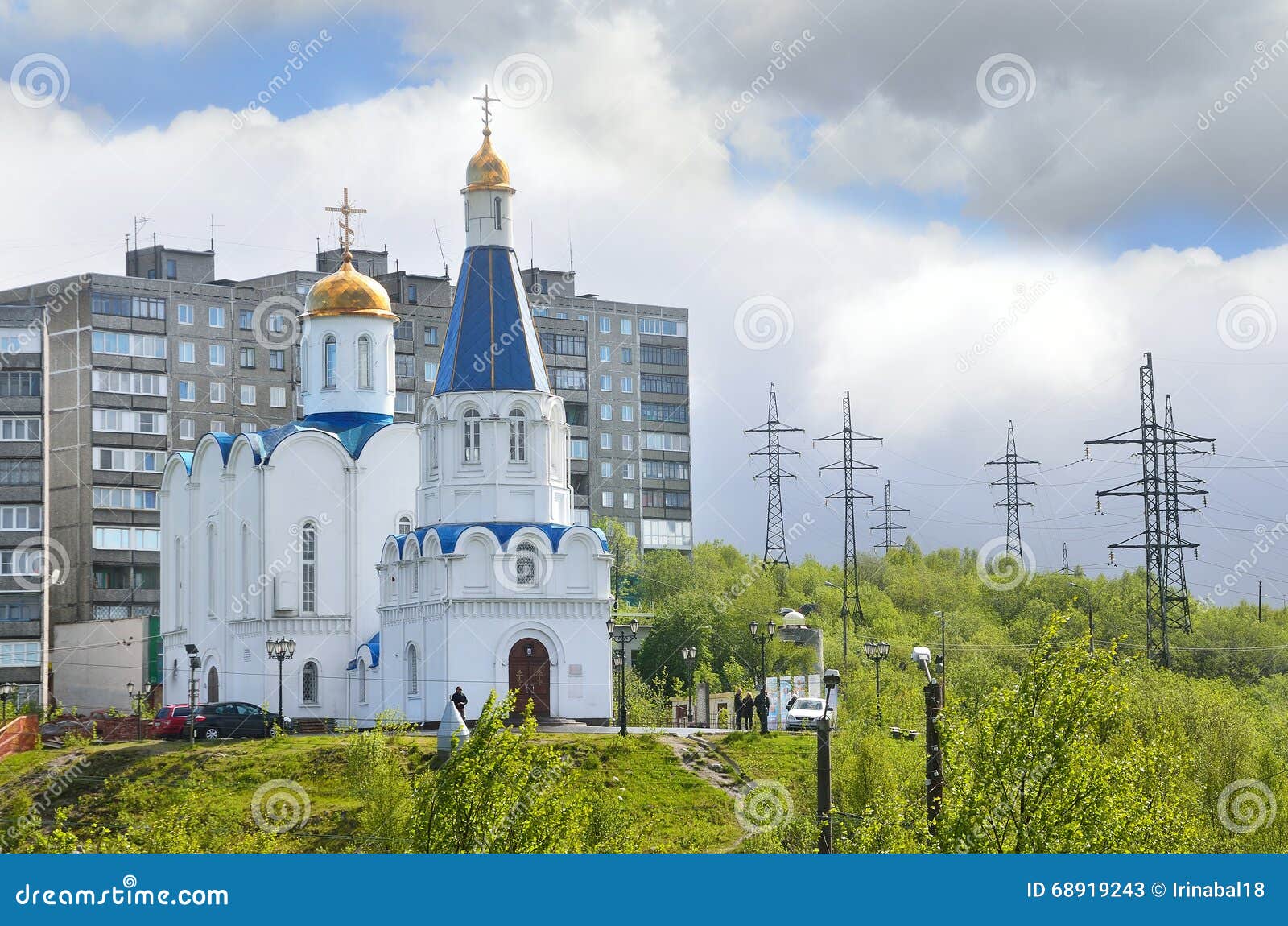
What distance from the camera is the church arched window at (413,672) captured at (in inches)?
1928

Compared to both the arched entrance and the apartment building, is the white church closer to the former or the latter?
the arched entrance

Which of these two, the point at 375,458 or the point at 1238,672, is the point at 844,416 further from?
the point at 375,458

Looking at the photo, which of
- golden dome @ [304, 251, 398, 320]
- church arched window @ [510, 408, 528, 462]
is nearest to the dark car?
church arched window @ [510, 408, 528, 462]

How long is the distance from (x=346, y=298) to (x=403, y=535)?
788 cm

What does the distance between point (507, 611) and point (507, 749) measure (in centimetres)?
2481

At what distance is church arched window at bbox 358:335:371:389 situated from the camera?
56156mm

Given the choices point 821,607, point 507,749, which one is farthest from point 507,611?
point 821,607

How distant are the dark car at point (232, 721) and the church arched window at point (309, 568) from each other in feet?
16.0

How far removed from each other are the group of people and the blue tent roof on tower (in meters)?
9.75

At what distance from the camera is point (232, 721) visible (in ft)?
157

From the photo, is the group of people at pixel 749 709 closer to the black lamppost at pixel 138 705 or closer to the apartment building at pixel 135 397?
the black lamppost at pixel 138 705

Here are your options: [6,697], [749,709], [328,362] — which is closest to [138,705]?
[6,697]

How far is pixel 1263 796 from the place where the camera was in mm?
42031

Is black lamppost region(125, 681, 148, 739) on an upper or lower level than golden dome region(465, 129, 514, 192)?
lower
